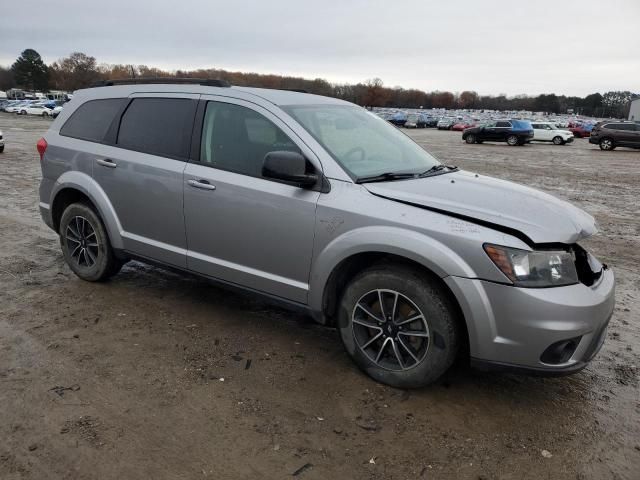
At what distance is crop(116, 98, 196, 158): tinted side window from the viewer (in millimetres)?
4273

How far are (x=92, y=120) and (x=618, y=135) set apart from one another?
32596mm

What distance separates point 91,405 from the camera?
315 centimetres

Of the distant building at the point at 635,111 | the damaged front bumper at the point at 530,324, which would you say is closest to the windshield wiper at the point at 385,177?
the damaged front bumper at the point at 530,324

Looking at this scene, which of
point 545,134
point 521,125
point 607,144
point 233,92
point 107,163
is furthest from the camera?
point 545,134

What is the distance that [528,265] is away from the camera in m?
2.93

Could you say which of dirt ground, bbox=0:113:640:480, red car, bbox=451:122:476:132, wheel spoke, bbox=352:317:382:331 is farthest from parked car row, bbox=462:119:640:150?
wheel spoke, bbox=352:317:382:331

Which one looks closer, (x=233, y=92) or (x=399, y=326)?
(x=399, y=326)

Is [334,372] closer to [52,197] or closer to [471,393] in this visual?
[471,393]

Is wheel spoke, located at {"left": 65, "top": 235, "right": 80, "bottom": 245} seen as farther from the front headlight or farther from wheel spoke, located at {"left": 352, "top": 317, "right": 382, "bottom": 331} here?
the front headlight

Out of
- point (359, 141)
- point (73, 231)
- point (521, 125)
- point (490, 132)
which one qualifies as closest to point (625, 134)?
point (521, 125)

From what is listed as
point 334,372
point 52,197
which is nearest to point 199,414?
point 334,372

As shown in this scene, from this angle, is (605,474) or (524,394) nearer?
(605,474)

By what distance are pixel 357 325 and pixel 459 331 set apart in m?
0.68

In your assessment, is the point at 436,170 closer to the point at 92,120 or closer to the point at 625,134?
the point at 92,120
